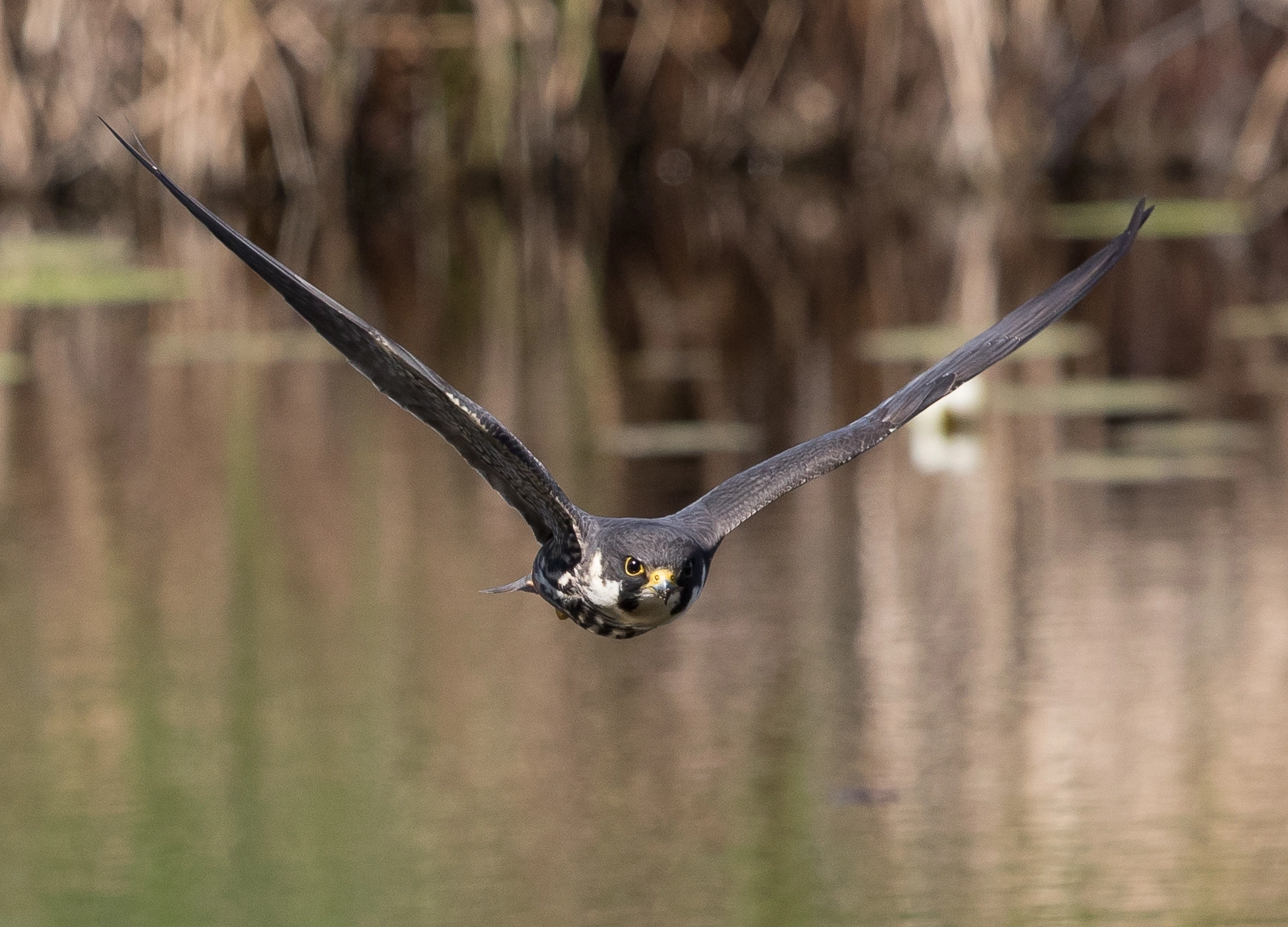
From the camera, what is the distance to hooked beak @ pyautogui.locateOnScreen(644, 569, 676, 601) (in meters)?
4.76

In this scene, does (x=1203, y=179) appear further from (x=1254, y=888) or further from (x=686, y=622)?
(x=1254, y=888)

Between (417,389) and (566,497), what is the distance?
0.64m

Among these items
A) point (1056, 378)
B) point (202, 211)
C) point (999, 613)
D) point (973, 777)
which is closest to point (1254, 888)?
point (973, 777)

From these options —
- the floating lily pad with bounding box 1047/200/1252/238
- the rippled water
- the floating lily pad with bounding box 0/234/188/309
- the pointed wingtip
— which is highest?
the floating lily pad with bounding box 1047/200/1252/238

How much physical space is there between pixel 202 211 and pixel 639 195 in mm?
18187

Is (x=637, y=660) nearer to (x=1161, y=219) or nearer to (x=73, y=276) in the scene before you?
(x=73, y=276)

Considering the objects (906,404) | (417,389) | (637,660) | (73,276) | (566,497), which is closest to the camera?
(417,389)

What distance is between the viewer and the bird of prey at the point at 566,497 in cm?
425

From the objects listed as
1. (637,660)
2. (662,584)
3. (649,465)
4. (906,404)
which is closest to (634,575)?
(662,584)

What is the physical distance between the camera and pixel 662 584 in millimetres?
4766

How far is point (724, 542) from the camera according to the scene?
36.1 feet

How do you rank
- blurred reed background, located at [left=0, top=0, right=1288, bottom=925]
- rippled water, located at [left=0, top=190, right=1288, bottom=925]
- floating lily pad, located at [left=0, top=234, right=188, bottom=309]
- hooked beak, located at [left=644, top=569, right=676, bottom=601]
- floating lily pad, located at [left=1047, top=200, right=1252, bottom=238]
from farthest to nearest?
floating lily pad, located at [left=1047, top=200, right=1252, bottom=238] → floating lily pad, located at [left=0, top=234, right=188, bottom=309] → blurred reed background, located at [left=0, top=0, right=1288, bottom=925] → rippled water, located at [left=0, top=190, right=1288, bottom=925] → hooked beak, located at [left=644, top=569, right=676, bottom=601]

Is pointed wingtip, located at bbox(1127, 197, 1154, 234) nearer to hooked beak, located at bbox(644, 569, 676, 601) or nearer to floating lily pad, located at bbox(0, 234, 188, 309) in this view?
hooked beak, located at bbox(644, 569, 676, 601)

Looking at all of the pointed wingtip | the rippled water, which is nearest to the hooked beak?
the pointed wingtip
